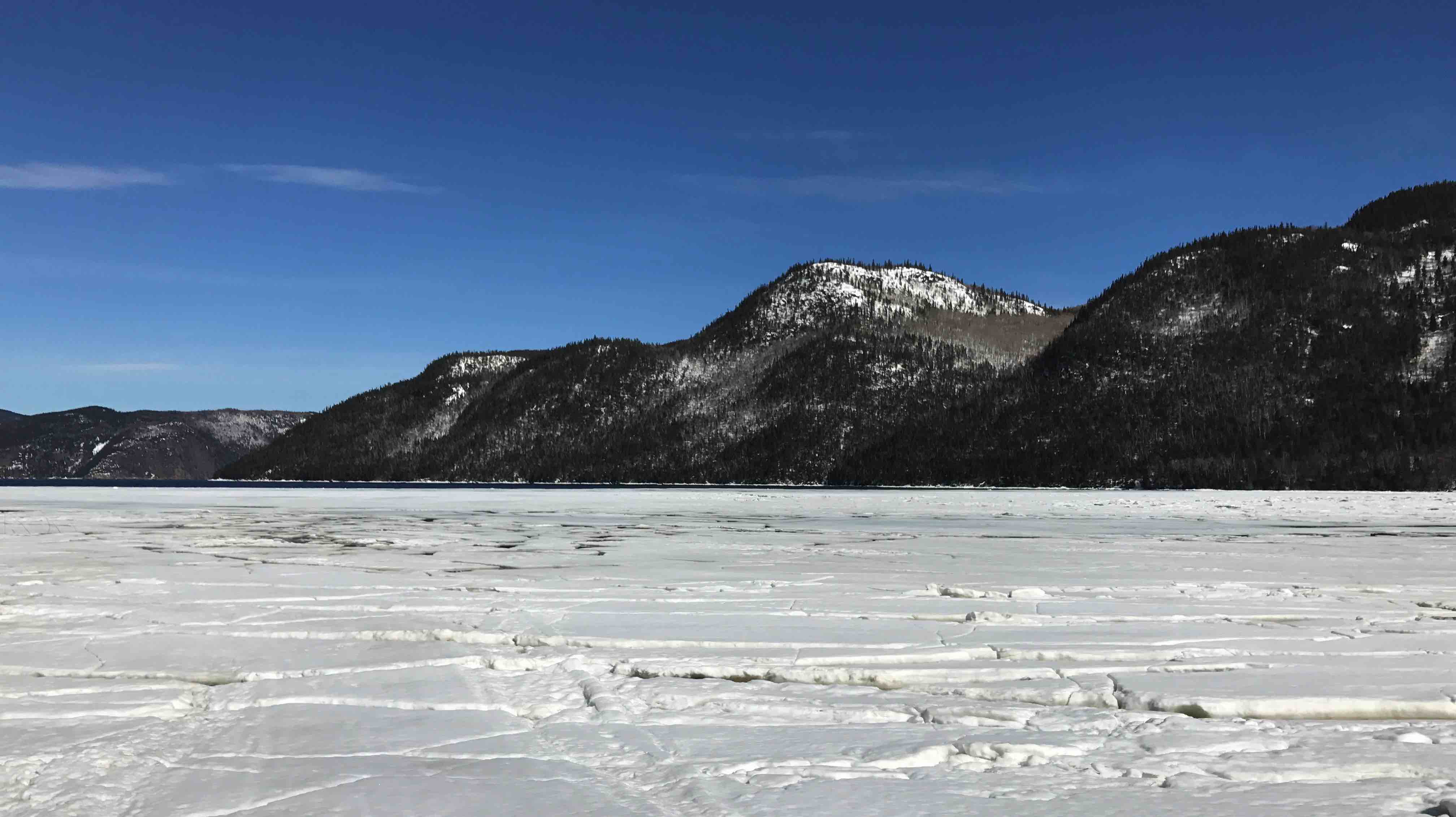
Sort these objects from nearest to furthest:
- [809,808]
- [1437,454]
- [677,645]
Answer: [809,808] < [677,645] < [1437,454]

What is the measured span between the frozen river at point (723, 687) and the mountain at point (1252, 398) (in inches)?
4897

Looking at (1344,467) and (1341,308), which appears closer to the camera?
(1344,467)

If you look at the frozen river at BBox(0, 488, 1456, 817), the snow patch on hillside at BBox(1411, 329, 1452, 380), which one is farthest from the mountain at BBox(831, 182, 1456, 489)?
the frozen river at BBox(0, 488, 1456, 817)

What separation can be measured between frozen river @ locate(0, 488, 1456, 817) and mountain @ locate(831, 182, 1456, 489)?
124 m

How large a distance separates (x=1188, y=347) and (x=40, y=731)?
7733 inches

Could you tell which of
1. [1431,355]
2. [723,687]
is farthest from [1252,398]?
[723,687]

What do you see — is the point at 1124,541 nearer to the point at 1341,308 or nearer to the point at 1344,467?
the point at 1344,467

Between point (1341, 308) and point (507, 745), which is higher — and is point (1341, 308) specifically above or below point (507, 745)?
above

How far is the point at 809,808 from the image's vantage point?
12.8 feet

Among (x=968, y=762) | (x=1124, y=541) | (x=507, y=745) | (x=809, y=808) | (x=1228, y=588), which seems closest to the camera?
(x=809, y=808)

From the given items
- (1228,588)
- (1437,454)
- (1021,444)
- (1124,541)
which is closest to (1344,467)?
(1437,454)

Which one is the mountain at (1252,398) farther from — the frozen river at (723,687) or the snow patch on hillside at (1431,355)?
the frozen river at (723,687)

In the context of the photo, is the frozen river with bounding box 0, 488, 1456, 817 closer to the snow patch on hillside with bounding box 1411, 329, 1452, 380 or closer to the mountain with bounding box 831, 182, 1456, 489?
the mountain with bounding box 831, 182, 1456, 489

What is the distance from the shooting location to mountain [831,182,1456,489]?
131000 mm
